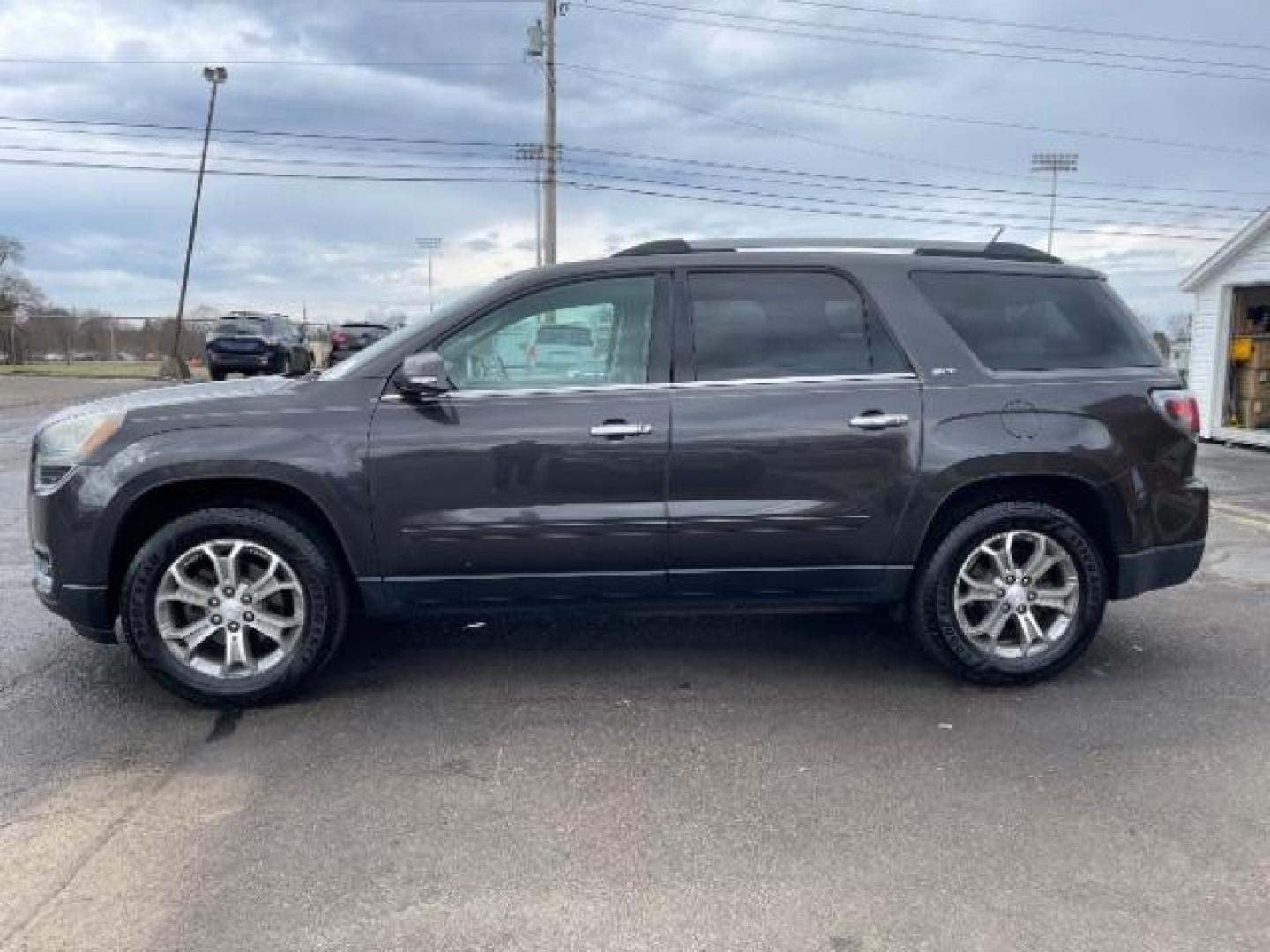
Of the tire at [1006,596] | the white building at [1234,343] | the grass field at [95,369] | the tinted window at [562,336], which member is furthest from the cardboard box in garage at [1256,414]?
the grass field at [95,369]

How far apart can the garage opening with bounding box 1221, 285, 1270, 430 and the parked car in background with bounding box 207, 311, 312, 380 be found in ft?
63.8

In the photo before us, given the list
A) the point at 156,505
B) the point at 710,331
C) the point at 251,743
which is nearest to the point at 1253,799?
the point at 710,331

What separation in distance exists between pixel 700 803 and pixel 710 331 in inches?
75.2

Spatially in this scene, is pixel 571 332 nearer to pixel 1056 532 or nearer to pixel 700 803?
pixel 700 803

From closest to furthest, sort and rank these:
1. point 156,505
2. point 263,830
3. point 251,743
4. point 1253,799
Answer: point 263,830
point 1253,799
point 251,743
point 156,505

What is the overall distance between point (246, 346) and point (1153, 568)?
2335 centimetres

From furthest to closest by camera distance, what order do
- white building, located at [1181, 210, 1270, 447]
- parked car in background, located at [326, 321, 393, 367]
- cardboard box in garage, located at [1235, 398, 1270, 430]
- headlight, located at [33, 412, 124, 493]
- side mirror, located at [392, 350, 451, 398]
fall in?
parked car in background, located at [326, 321, 393, 367]
cardboard box in garage, located at [1235, 398, 1270, 430]
white building, located at [1181, 210, 1270, 447]
headlight, located at [33, 412, 124, 493]
side mirror, located at [392, 350, 451, 398]

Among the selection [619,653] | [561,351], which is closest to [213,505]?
[561,351]

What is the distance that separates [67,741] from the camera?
3793mm

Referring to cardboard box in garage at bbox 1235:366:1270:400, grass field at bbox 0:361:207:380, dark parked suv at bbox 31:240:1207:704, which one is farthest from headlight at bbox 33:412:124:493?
grass field at bbox 0:361:207:380

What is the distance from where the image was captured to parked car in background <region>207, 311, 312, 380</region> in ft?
79.7

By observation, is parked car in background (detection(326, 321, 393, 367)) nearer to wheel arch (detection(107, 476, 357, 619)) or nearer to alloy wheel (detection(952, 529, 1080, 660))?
wheel arch (detection(107, 476, 357, 619))

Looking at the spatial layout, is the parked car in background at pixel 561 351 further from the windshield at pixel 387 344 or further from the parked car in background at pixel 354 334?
the parked car in background at pixel 354 334

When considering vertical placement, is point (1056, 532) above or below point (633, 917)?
above
